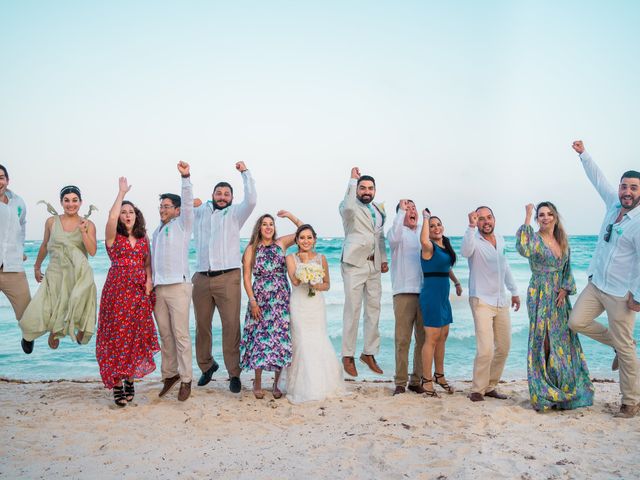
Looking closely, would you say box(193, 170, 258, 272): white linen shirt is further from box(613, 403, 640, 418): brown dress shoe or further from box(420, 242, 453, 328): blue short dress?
box(613, 403, 640, 418): brown dress shoe

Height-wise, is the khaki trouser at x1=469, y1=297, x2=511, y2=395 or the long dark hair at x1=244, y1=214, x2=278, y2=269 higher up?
the long dark hair at x1=244, y1=214, x2=278, y2=269

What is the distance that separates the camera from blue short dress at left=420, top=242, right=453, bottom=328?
6.23 m

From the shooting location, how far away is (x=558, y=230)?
5945 mm

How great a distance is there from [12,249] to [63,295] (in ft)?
2.75

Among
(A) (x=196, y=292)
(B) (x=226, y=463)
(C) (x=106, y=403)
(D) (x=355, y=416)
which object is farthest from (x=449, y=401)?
(C) (x=106, y=403)

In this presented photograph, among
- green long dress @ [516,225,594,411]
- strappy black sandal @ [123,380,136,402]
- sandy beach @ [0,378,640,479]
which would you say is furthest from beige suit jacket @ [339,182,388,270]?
strappy black sandal @ [123,380,136,402]

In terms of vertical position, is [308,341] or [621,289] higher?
[621,289]

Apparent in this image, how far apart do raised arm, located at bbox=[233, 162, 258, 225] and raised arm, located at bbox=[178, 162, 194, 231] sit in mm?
691

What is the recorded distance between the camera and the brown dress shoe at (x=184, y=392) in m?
6.21

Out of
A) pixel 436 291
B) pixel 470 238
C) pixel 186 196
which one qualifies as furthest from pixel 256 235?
pixel 470 238

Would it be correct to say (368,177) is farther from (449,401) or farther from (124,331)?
(124,331)

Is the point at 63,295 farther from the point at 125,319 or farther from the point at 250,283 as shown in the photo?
the point at 250,283

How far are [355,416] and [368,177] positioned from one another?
281 cm

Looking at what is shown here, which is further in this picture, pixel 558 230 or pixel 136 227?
pixel 136 227
